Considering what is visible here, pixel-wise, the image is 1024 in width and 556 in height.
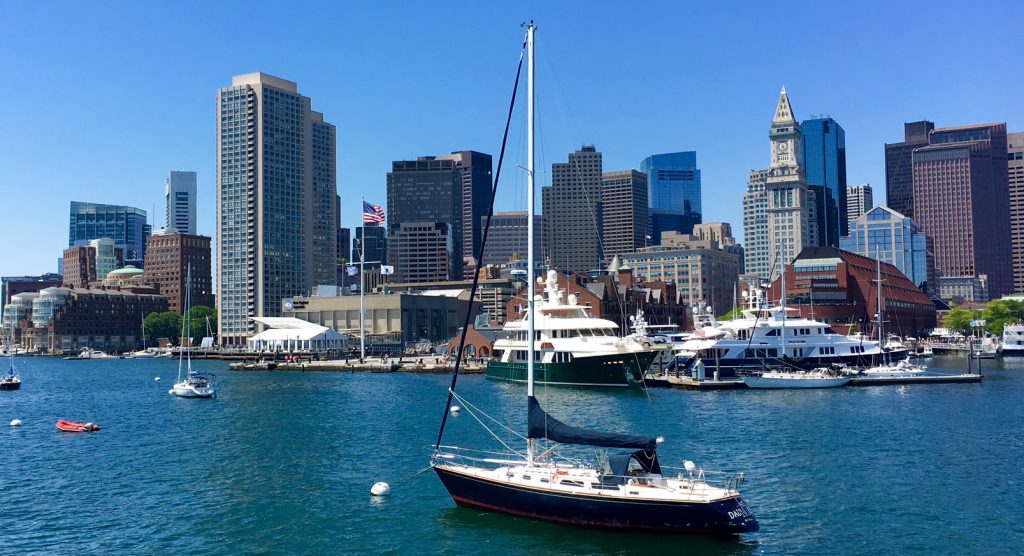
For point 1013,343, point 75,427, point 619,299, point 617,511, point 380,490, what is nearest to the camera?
point 617,511

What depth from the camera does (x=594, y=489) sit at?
111ft

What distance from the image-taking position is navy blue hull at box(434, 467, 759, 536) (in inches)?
1277

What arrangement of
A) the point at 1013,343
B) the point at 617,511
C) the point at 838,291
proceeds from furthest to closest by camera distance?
1. the point at 838,291
2. the point at 1013,343
3. the point at 617,511

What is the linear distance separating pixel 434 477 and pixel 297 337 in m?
143

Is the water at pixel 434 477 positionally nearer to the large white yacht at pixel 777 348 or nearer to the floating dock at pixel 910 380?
the floating dock at pixel 910 380

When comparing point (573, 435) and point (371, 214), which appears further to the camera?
point (371, 214)

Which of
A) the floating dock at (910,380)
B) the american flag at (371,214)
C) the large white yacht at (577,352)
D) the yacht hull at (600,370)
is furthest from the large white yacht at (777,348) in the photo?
the american flag at (371,214)

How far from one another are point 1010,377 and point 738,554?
9205cm

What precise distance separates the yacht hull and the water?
12.3 feet

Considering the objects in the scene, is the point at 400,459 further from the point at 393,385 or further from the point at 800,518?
the point at 393,385

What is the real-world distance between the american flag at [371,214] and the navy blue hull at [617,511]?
110m

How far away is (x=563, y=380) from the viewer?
92.6m

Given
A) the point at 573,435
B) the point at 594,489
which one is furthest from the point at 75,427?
the point at 594,489

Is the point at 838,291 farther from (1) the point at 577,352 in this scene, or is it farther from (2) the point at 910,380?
(1) the point at 577,352
